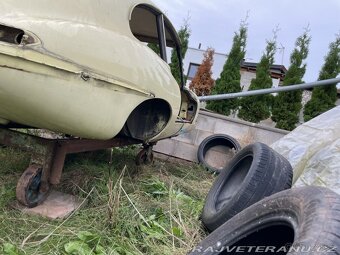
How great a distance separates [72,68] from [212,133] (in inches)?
175

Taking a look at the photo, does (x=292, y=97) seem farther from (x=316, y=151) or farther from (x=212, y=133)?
(x=316, y=151)

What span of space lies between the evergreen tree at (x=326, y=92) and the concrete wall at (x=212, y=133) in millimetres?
3247

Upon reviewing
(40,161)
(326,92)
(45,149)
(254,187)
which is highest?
(326,92)

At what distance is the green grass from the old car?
1.08 ft

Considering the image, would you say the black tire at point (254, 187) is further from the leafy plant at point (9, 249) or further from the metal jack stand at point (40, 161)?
the leafy plant at point (9, 249)

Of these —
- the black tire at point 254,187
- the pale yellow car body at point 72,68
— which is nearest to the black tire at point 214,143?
the black tire at point 254,187

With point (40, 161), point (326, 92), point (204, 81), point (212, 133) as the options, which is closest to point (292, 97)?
point (326, 92)

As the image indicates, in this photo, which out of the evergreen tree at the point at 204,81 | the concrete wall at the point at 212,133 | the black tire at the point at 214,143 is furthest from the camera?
the evergreen tree at the point at 204,81

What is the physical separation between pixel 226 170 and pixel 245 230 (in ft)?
6.46

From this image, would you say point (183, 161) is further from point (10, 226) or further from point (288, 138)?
point (10, 226)

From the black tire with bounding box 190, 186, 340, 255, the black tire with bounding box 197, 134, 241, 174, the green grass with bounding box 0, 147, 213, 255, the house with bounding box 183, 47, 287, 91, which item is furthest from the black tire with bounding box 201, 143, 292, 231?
the house with bounding box 183, 47, 287, 91

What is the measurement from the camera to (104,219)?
114 inches

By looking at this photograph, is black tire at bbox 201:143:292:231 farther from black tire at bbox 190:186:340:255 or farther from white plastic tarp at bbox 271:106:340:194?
black tire at bbox 190:186:340:255

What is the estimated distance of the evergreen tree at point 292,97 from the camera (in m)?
9.41
